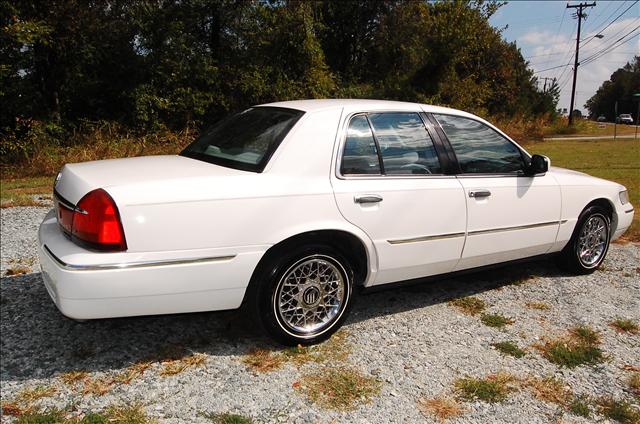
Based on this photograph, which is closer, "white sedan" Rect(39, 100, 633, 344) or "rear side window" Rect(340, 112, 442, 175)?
"white sedan" Rect(39, 100, 633, 344)

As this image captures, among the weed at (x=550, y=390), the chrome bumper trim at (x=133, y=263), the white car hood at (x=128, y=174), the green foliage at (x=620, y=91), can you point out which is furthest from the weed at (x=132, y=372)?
the green foliage at (x=620, y=91)

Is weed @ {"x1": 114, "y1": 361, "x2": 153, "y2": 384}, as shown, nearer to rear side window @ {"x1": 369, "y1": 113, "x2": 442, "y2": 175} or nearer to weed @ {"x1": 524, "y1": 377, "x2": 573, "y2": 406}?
rear side window @ {"x1": 369, "y1": 113, "x2": 442, "y2": 175}

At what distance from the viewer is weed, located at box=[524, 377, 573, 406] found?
114 inches

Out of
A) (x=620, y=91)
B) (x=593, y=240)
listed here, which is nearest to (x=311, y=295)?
(x=593, y=240)

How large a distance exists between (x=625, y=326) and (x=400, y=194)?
201cm

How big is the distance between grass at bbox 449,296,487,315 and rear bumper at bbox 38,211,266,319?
1.92 meters

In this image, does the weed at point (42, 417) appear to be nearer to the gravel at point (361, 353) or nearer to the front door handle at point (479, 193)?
the gravel at point (361, 353)

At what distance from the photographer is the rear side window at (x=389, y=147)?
350cm

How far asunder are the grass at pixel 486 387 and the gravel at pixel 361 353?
49mm

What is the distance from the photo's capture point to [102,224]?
2.74 meters

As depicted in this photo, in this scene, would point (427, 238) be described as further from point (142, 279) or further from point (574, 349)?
point (142, 279)

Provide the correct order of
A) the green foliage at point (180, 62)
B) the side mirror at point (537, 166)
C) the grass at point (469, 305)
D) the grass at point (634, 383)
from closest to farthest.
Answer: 1. the grass at point (634, 383)
2. the grass at point (469, 305)
3. the side mirror at point (537, 166)
4. the green foliage at point (180, 62)

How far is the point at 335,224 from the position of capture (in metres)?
3.28

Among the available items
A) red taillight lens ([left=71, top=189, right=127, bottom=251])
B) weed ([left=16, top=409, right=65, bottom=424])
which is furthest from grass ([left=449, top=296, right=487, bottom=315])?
weed ([left=16, top=409, right=65, bottom=424])
